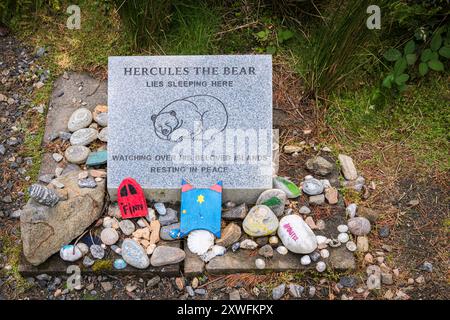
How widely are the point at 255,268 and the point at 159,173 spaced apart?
631mm

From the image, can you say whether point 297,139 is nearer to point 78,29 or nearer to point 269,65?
point 269,65

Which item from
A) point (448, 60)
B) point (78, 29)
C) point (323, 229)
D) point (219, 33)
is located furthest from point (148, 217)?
point (448, 60)

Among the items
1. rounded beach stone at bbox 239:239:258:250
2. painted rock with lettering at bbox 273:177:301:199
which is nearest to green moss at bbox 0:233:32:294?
rounded beach stone at bbox 239:239:258:250

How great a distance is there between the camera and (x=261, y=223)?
2.33 metres

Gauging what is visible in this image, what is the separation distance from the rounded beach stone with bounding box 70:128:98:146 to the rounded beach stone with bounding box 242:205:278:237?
0.96 m

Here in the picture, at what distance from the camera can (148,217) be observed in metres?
2.42

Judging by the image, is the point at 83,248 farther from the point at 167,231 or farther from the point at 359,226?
the point at 359,226

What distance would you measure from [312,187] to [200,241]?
625 millimetres

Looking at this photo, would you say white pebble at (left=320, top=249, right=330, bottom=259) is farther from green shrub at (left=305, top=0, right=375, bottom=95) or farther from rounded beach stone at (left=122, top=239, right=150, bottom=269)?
green shrub at (left=305, top=0, right=375, bottom=95)

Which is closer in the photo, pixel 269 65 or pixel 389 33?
pixel 269 65

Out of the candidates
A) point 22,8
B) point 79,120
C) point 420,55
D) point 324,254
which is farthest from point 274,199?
point 22,8

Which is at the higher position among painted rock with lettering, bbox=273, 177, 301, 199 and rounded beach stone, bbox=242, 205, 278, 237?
painted rock with lettering, bbox=273, 177, 301, 199

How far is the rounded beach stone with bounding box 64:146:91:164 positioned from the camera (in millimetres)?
2596

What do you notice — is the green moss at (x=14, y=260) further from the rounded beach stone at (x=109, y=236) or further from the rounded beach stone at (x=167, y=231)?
the rounded beach stone at (x=167, y=231)
